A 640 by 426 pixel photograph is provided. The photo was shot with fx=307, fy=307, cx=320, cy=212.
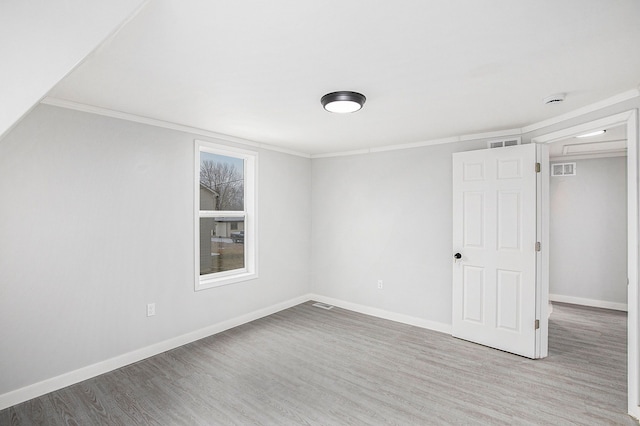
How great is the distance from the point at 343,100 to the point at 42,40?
174 centimetres

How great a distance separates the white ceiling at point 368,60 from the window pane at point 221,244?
1425 mm

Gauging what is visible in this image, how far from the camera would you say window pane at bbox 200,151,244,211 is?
12.6 ft

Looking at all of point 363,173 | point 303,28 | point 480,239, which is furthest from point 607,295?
point 303,28

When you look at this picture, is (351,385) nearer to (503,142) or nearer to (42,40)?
(42,40)

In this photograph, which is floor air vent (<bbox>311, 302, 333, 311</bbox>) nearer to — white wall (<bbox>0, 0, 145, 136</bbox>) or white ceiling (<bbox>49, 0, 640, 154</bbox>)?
white ceiling (<bbox>49, 0, 640, 154</bbox>)

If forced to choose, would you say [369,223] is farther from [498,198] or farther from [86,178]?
[86,178]

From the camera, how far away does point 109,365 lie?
2834 millimetres

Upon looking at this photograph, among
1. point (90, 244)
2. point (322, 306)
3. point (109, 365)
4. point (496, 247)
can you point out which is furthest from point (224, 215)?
point (496, 247)

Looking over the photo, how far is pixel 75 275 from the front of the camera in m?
2.66

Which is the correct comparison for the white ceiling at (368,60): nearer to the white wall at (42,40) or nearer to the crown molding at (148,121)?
the crown molding at (148,121)

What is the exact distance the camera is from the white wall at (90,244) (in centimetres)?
239

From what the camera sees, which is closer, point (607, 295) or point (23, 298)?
point (23, 298)

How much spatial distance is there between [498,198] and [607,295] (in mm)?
3116

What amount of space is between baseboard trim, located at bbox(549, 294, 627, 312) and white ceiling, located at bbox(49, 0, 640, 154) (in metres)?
3.50
